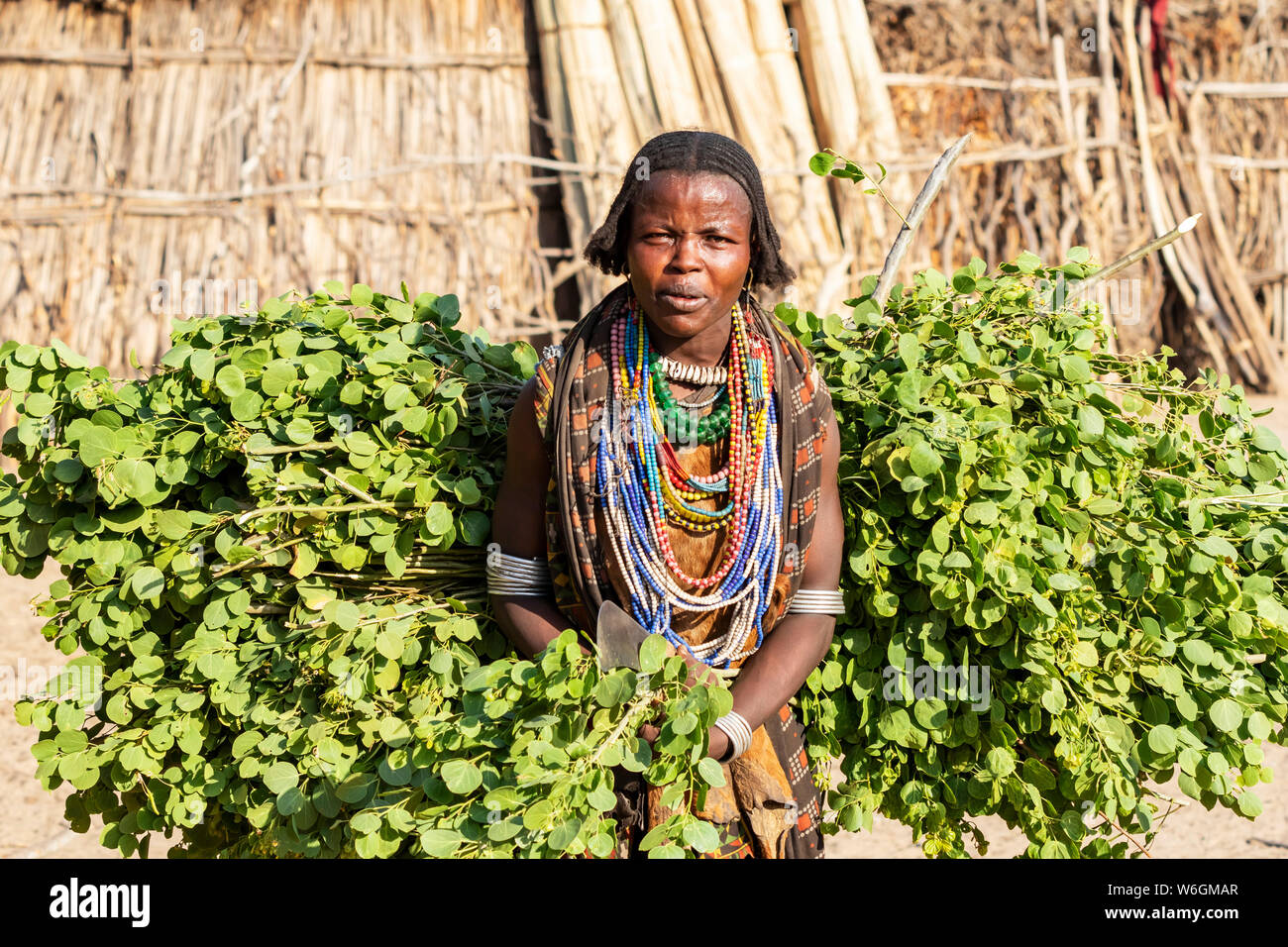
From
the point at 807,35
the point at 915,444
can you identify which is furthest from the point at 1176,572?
the point at 807,35

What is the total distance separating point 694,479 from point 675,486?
1.4 inches

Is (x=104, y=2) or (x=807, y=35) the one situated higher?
(x=104, y=2)

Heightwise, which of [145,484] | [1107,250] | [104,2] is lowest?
[145,484]

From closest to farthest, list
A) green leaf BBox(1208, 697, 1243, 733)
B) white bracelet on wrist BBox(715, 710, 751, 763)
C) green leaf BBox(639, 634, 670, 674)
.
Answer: green leaf BBox(639, 634, 670, 674), white bracelet on wrist BBox(715, 710, 751, 763), green leaf BBox(1208, 697, 1243, 733)

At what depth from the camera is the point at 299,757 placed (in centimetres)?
211

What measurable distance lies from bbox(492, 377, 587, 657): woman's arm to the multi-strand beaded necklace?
146 millimetres

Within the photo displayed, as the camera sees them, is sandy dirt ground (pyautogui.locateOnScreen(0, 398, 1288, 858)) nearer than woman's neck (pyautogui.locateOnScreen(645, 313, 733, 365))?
No

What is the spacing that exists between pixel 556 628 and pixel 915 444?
72cm

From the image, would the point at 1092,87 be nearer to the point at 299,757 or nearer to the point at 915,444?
the point at 915,444

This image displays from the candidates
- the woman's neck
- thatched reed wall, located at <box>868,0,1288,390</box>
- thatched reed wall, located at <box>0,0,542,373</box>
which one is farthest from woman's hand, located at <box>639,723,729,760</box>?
thatched reed wall, located at <box>868,0,1288,390</box>

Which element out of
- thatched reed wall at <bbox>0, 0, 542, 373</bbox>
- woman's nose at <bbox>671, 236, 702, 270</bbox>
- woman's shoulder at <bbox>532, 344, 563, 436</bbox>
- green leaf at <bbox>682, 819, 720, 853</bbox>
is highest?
thatched reed wall at <bbox>0, 0, 542, 373</bbox>

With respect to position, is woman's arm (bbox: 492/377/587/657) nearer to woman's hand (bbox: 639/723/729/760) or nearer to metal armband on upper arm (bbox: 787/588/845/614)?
woman's hand (bbox: 639/723/729/760)

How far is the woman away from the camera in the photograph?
1.88 m
